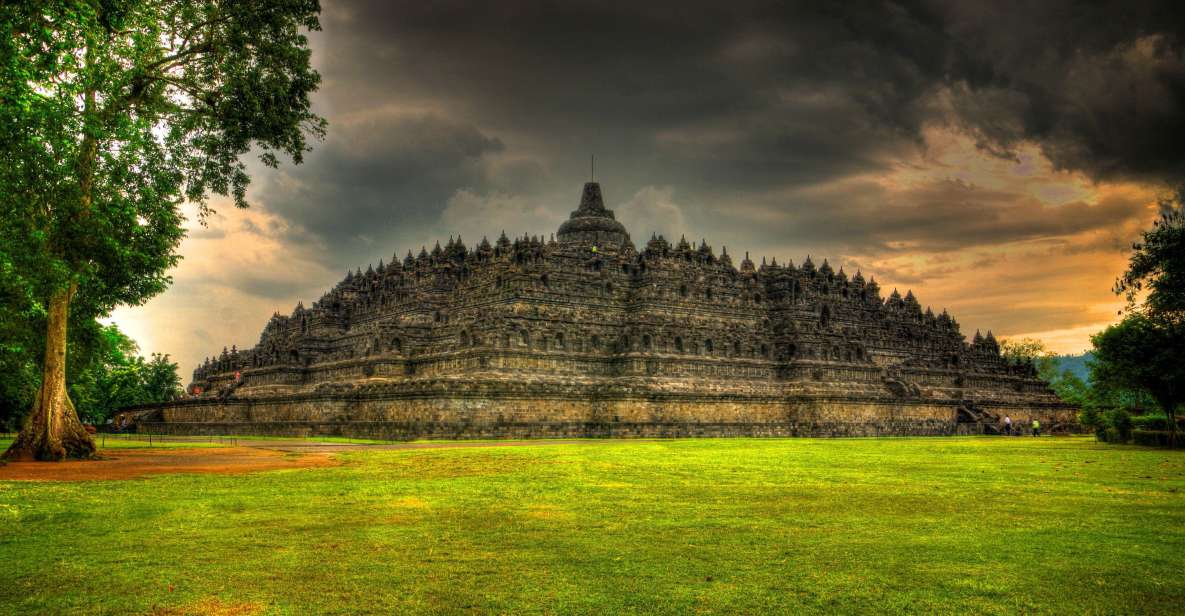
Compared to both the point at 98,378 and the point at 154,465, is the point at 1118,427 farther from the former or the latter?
the point at 98,378

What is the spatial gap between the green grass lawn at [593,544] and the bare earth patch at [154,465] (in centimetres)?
272

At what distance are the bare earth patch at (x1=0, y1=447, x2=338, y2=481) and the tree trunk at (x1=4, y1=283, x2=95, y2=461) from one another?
38.2 inches

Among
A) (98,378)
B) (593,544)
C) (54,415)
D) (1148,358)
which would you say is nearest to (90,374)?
(98,378)

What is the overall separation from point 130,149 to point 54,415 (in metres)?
9.56

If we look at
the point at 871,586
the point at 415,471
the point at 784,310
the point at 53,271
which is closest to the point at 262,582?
the point at 871,586

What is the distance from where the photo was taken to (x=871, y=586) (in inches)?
403

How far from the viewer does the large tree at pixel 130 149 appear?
81.9ft

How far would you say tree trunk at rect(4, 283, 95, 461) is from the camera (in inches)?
1140

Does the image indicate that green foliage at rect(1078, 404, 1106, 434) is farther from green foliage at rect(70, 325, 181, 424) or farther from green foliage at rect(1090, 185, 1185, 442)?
green foliage at rect(70, 325, 181, 424)

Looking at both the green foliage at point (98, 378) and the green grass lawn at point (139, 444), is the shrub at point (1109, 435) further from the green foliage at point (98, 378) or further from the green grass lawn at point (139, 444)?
the green foliage at point (98, 378)

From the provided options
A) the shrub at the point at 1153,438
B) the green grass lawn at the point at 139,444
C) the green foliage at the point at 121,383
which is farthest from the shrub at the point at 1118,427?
the green foliage at the point at 121,383

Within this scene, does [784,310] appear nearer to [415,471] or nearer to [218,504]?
[415,471]

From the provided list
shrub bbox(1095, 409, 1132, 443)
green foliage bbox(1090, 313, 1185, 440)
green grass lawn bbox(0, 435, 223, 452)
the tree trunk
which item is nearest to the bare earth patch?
the tree trunk

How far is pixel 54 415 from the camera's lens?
29.5m
